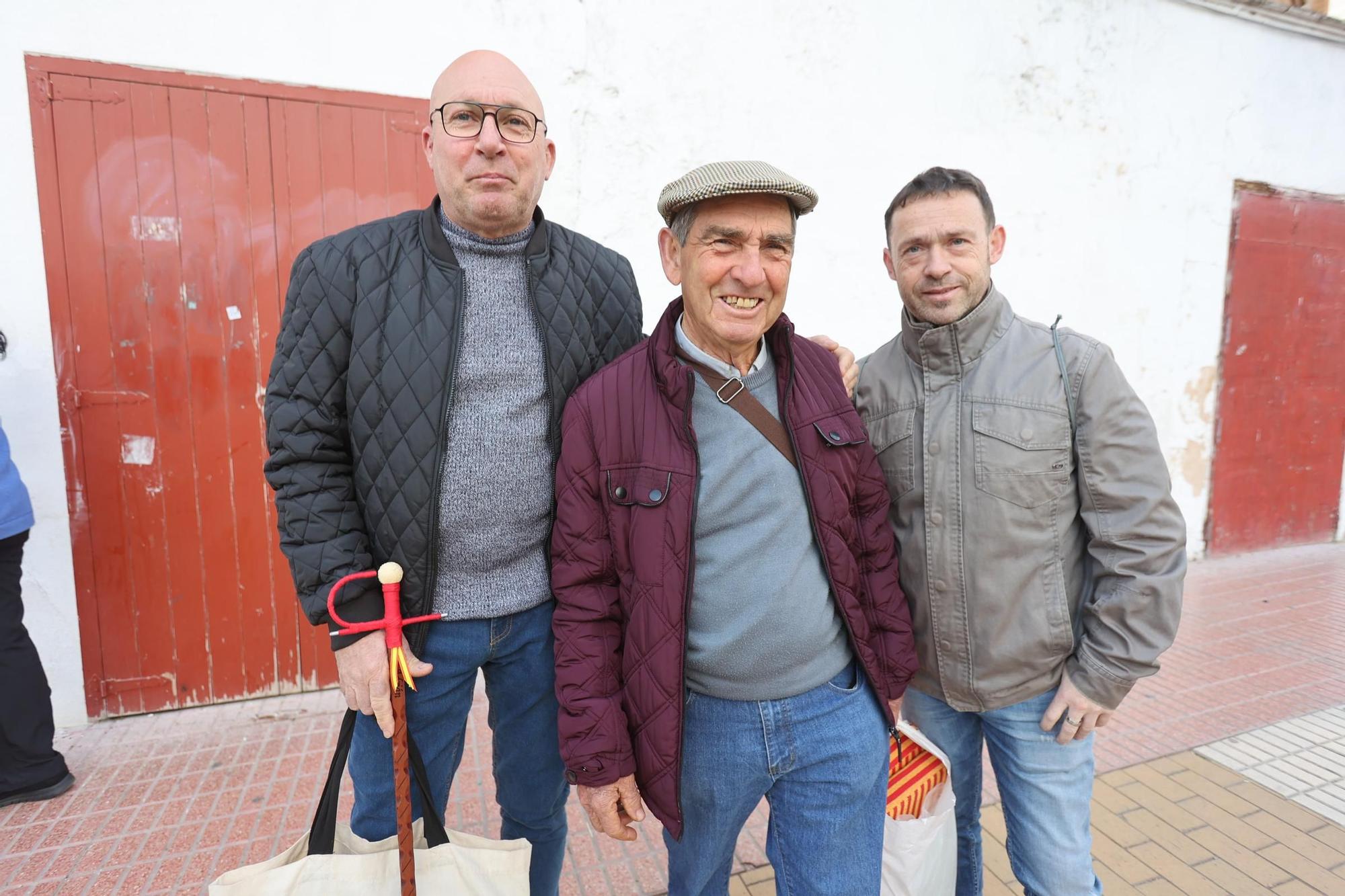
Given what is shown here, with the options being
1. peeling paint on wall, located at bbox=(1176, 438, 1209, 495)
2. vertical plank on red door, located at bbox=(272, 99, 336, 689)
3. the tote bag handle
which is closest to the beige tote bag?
the tote bag handle

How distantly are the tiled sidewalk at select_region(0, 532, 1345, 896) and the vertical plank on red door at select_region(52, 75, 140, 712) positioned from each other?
463 mm

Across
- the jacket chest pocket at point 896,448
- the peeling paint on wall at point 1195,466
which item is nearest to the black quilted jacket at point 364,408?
the jacket chest pocket at point 896,448

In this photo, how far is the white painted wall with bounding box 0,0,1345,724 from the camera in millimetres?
3252

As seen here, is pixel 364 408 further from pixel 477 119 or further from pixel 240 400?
pixel 240 400

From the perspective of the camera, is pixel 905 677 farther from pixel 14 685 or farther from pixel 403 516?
pixel 14 685

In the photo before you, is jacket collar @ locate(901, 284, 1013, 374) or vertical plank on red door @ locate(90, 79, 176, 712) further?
vertical plank on red door @ locate(90, 79, 176, 712)

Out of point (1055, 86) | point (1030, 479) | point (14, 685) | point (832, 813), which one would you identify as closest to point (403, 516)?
point (832, 813)

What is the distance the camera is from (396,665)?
62.4 inches

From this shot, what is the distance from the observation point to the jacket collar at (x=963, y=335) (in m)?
1.78

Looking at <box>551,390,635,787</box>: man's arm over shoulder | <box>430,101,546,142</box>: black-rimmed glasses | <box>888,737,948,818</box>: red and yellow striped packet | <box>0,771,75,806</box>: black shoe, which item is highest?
<box>430,101,546,142</box>: black-rimmed glasses

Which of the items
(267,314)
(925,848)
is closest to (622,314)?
(925,848)

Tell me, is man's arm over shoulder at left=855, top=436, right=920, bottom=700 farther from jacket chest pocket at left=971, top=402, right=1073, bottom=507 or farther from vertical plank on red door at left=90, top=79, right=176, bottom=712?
vertical plank on red door at left=90, top=79, right=176, bottom=712

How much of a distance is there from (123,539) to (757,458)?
326 cm

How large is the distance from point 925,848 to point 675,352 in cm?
132
